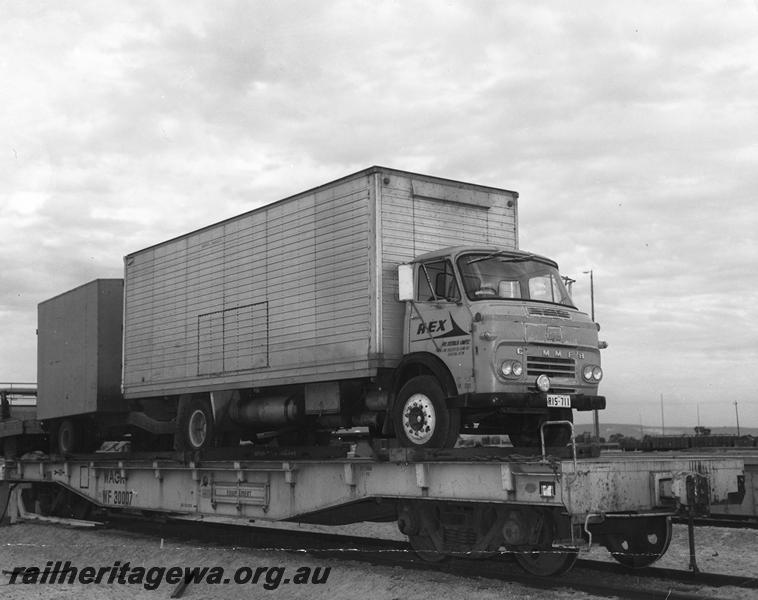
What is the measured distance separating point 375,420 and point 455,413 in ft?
6.72

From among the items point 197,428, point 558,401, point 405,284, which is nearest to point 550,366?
point 558,401

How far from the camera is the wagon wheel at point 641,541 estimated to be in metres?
10.3

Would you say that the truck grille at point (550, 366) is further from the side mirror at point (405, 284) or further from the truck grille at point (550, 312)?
the side mirror at point (405, 284)

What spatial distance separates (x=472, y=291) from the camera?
11.1 metres

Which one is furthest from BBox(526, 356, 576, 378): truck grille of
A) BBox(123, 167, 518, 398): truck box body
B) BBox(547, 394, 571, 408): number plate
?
BBox(123, 167, 518, 398): truck box body

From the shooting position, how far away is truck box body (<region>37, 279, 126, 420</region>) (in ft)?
58.3

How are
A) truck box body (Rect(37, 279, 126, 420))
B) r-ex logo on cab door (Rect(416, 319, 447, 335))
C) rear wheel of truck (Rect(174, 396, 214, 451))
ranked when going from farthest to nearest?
truck box body (Rect(37, 279, 126, 420)) → rear wheel of truck (Rect(174, 396, 214, 451)) → r-ex logo on cab door (Rect(416, 319, 447, 335))

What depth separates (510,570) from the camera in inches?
424

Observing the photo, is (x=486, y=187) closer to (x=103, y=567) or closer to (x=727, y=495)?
(x=727, y=495)

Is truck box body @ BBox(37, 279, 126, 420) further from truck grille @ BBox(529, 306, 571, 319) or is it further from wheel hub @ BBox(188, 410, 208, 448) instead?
truck grille @ BBox(529, 306, 571, 319)

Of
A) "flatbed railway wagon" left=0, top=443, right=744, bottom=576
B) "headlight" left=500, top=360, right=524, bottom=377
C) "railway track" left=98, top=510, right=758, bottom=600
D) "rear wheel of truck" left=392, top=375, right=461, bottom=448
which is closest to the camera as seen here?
"flatbed railway wagon" left=0, top=443, right=744, bottom=576

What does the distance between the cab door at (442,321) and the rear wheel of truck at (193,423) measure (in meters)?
4.71

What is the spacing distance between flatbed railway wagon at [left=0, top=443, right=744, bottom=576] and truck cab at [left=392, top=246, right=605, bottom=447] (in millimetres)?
658

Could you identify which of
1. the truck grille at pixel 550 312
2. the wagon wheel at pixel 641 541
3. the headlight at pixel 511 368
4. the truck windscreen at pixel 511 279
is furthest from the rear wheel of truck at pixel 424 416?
the wagon wheel at pixel 641 541
